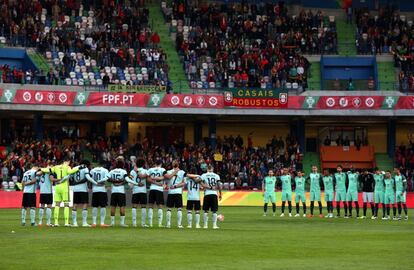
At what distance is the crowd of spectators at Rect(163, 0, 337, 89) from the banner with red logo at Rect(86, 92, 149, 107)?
13.8ft

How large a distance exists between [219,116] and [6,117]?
1400cm

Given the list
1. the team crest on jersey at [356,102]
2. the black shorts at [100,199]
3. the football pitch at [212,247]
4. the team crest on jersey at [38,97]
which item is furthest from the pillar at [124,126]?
the black shorts at [100,199]

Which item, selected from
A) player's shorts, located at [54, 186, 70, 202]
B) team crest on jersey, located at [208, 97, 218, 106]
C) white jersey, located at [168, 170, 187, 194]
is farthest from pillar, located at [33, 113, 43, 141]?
white jersey, located at [168, 170, 187, 194]

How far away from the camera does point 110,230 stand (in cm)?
3212

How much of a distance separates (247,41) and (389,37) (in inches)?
394

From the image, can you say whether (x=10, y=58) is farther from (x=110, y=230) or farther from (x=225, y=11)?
(x=110, y=230)

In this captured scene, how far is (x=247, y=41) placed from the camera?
71.5 metres

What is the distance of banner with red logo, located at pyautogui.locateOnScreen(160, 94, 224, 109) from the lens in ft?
211

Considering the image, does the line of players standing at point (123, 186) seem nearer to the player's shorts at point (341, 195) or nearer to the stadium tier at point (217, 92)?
the stadium tier at point (217, 92)

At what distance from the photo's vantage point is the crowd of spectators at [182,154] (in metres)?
60.9

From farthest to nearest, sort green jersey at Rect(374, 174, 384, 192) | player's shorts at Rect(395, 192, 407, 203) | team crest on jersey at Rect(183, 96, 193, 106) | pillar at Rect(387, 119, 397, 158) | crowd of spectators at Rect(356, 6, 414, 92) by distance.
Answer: pillar at Rect(387, 119, 397, 158) < crowd of spectators at Rect(356, 6, 414, 92) < team crest on jersey at Rect(183, 96, 193, 106) < green jersey at Rect(374, 174, 384, 192) < player's shorts at Rect(395, 192, 407, 203)

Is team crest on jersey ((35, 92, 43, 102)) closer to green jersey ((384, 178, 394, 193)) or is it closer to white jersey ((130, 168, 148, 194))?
green jersey ((384, 178, 394, 193))

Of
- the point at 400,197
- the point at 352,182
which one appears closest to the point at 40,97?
the point at 352,182

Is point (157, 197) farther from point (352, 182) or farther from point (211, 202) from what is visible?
point (352, 182)
